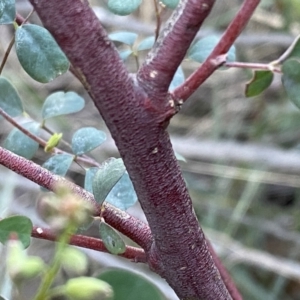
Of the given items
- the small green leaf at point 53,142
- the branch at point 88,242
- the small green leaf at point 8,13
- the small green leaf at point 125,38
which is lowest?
the small green leaf at point 53,142

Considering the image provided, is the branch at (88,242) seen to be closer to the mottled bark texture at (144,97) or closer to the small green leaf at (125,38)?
the mottled bark texture at (144,97)

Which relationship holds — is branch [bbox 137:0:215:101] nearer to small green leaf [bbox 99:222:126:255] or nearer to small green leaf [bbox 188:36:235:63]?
small green leaf [bbox 99:222:126:255]

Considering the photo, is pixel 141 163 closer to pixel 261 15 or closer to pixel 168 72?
pixel 168 72

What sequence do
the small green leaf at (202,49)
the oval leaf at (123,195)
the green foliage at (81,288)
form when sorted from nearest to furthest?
the green foliage at (81,288) < the oval leaf at (123,195) < the small green leaf at (202,49)

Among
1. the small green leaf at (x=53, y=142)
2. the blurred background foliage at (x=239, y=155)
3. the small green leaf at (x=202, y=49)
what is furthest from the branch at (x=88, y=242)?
the blurred background foliage at (x=239, y=155)

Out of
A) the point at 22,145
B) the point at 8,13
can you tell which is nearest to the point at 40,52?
the point at 8,13

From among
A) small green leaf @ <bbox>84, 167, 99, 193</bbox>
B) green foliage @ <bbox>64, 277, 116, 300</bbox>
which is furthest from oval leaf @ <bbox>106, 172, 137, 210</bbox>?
green foliage @ <bbox>64, 277, 116, 300</bbox>
